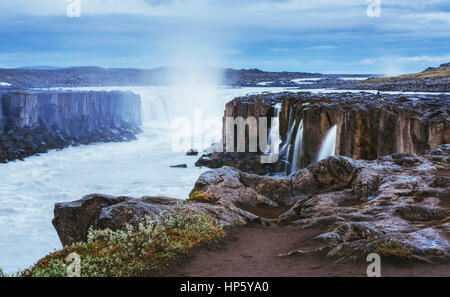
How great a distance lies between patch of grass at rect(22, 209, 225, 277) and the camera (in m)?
8.70

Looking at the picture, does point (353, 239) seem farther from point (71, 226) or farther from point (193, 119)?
point (193, 119)

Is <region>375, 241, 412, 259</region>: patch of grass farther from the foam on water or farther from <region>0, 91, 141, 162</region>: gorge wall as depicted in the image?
<region>0, 91, 141, 162</region>: gorge wall

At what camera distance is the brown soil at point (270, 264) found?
842cm

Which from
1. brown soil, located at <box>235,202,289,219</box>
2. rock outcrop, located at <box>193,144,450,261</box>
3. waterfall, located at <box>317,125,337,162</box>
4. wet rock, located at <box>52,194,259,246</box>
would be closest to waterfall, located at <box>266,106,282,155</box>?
waterfall, located at <box>317,125,337,162</box>

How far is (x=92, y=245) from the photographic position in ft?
32.5

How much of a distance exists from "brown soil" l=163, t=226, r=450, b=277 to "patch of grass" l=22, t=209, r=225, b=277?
13.2 inches

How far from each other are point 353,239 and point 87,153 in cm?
5983

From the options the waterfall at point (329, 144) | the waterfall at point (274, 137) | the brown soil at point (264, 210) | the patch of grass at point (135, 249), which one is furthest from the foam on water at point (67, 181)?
the patch of grass at point (135, 249)

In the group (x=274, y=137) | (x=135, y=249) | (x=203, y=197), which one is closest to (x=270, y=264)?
(x=135, y=249)

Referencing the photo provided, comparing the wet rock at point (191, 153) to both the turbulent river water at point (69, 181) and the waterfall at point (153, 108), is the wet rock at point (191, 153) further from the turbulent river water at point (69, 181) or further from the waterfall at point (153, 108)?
the waterfall at point (153, 108)

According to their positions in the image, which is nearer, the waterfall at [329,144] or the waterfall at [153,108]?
the waterfall at [329,144]

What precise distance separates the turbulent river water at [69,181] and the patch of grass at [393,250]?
18496 mm

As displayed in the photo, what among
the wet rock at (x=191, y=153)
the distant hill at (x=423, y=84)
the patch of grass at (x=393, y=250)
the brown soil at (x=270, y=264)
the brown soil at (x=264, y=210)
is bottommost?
the wet rock at (x=191, y=153)
